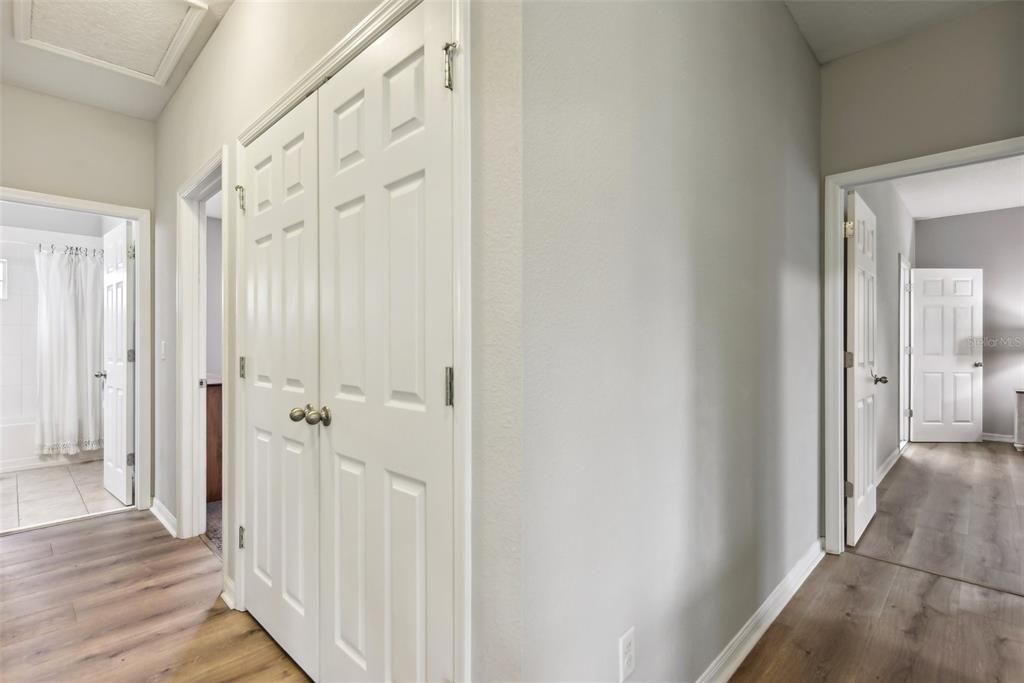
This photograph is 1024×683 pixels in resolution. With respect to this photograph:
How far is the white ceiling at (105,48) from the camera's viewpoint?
7.38 feet

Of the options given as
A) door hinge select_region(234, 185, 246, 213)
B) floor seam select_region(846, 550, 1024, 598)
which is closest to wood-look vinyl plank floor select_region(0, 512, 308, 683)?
door hinge select_region(234, 185, 246, 213)

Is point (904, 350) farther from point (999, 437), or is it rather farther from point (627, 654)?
point (627, 654)

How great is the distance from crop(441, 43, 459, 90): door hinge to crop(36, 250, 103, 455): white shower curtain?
17.6 feet

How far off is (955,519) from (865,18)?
9.92ft

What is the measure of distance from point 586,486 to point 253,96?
2.05m

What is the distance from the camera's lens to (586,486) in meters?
1.14

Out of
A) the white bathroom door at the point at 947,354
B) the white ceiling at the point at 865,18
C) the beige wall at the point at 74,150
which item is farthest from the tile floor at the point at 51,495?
the white bathroom door at the point at 947,354

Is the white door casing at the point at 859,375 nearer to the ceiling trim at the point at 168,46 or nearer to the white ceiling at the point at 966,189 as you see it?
the white ceiling at the point at 966,189

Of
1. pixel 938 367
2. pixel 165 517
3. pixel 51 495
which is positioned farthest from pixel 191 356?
pixel 938 367

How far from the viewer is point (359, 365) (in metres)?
1.42

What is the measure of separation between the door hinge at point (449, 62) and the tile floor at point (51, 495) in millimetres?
3962

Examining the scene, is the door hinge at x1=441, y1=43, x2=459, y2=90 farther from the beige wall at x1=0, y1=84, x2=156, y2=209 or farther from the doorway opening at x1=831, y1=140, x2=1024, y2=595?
the beige wall at x1=0, y1=84, x2=156, y2=209

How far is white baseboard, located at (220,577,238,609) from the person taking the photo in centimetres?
214

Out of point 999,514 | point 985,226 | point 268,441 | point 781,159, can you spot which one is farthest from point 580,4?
point 985,226
